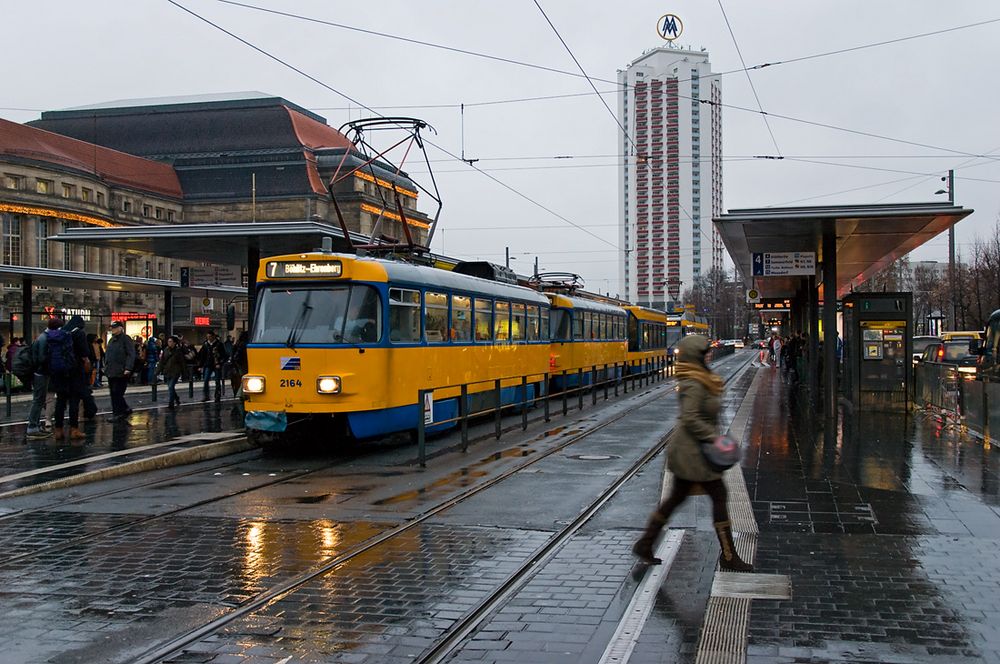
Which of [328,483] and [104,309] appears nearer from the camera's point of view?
[328,483]

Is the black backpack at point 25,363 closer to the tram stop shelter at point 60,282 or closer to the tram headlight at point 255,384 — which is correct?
the tram headlight at point 255,384

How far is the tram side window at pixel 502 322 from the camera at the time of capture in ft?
65.2

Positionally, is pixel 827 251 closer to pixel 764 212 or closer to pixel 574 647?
pixel 764 212

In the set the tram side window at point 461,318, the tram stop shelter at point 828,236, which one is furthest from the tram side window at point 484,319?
the tram stop shelter at point 828,236

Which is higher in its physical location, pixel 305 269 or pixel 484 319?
pixel 305 269

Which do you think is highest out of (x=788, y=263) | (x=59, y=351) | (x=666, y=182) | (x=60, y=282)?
(x=666, y=182)

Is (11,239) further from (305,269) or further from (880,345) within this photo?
(305,269)

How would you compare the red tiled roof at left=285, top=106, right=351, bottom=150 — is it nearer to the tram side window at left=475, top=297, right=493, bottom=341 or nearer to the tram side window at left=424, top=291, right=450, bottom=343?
the tram side window at left=475, top=297, right=493, bottom=341

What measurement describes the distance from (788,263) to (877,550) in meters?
16.2

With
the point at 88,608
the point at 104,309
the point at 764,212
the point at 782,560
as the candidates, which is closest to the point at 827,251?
the point at 764,212

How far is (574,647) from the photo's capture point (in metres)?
5.56

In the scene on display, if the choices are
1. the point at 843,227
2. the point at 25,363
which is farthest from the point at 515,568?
the point at 843,227

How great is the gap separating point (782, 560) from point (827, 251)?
15577 mm

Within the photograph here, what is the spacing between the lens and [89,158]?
73.6 metres
